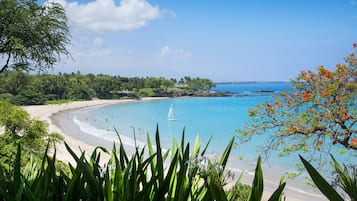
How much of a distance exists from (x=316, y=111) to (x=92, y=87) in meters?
64.9

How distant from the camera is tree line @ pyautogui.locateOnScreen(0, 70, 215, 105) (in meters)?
47.5

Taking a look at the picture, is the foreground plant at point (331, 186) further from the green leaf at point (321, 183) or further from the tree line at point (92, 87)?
the tree line at point (92, 87)

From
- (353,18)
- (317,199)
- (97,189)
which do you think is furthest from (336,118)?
(317,199)

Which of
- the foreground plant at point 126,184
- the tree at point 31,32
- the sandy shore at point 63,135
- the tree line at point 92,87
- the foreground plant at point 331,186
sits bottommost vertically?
the sandy shore at point 63,135

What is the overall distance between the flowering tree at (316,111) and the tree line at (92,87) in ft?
121

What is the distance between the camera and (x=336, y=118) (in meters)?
4.62

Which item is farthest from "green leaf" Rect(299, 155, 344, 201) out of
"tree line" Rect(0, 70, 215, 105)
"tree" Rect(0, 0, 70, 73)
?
"tree line" Rect(0, 70, 215, 105)

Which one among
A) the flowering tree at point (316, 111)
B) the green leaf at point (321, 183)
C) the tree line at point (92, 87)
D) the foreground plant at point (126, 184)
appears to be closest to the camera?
the green leaf at point (321, 183)

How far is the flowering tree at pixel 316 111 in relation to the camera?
15.1 ft

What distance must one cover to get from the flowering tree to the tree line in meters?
37.0

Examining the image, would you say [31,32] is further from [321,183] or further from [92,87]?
[92,87]

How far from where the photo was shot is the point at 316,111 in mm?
4754

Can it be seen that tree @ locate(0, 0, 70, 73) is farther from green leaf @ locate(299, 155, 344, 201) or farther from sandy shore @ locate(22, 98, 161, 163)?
green leaf @ locate(299, 155, 344, 201)

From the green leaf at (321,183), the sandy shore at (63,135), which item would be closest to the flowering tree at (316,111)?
the sandy shore at (63,135)
